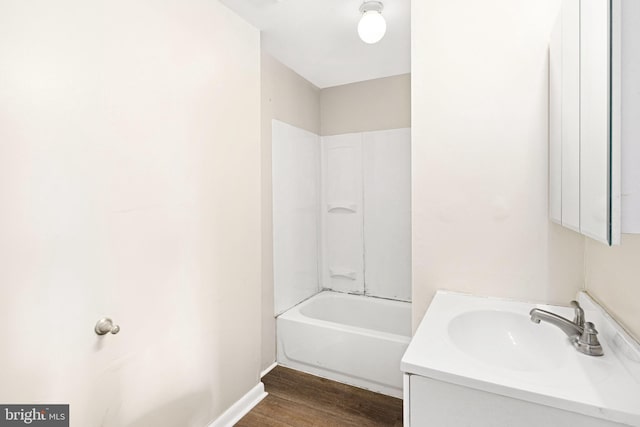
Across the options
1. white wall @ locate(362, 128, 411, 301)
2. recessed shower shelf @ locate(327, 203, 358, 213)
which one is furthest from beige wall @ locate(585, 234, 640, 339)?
recessed shower shelf @ locate(327, 203, 358, 213)

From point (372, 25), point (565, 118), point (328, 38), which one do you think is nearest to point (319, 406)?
point (565, 118)

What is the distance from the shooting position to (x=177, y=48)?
151 cm

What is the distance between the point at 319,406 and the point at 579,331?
153 cm

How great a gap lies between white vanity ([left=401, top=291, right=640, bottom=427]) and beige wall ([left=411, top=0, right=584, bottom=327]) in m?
0.27

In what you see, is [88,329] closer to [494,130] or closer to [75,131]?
[75,131]

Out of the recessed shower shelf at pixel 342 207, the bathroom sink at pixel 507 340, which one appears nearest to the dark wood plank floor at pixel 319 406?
the bathroom sink at pixel 507 340

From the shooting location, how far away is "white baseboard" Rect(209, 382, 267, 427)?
1.79 meters

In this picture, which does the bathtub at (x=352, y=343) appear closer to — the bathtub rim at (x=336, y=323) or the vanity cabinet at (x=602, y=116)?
the bathtub rim at (x=336, y=323)

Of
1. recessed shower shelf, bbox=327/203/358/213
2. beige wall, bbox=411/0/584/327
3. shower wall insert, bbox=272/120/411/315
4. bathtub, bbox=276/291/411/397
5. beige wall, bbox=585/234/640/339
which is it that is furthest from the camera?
recessed shower shelf, bbox=327/203/358/213

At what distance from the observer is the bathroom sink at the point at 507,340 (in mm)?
1172

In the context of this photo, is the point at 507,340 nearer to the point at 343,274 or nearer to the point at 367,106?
the point at 343,274

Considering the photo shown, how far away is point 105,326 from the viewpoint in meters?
1.20

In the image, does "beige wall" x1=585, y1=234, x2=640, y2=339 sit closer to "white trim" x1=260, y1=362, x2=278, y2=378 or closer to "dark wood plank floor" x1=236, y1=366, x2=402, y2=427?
"dark wood plank floor" x1=236, y1=366, x2=402, y2=427

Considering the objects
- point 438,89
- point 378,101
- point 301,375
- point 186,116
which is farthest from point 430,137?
point 301,375
